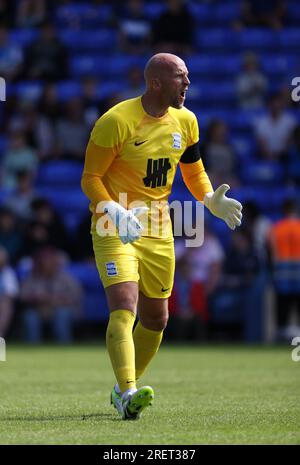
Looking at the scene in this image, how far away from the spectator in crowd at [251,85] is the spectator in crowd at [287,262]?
353 centimetres

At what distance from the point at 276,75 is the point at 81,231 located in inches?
192

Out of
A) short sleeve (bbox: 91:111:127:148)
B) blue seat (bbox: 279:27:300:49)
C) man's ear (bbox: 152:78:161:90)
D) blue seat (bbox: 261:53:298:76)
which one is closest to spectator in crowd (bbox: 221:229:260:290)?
blue seat (bbox: 261:53:298:76)

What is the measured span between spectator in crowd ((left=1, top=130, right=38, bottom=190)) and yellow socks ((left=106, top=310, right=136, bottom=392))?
1044 centimetres

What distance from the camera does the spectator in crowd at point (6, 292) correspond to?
14828 mm

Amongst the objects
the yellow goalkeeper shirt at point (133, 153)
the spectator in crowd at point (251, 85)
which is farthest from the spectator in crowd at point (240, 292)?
the yellow goalkeeper shirt at point (133, 153)

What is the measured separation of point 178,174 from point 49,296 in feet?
9.22

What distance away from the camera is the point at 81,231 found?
15.6m

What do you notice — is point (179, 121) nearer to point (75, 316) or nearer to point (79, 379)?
point (79, 379)

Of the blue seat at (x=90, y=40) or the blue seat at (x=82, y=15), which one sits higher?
the blue seat at (x=82, y=15)

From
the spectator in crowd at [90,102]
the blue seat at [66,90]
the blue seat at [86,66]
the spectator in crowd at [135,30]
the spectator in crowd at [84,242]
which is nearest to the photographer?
the spectator in crowd at [84,242]

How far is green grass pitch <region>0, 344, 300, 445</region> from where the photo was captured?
585 cm

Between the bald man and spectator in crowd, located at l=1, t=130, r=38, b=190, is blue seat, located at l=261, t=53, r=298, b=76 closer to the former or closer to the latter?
spectator in crowd, located at l=1, t=130, r=38, b=190

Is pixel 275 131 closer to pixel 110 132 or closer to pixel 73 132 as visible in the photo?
pixel 73 132

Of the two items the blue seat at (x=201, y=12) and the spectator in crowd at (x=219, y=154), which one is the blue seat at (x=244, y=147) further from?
the blue seat at (x=201, y=12)
